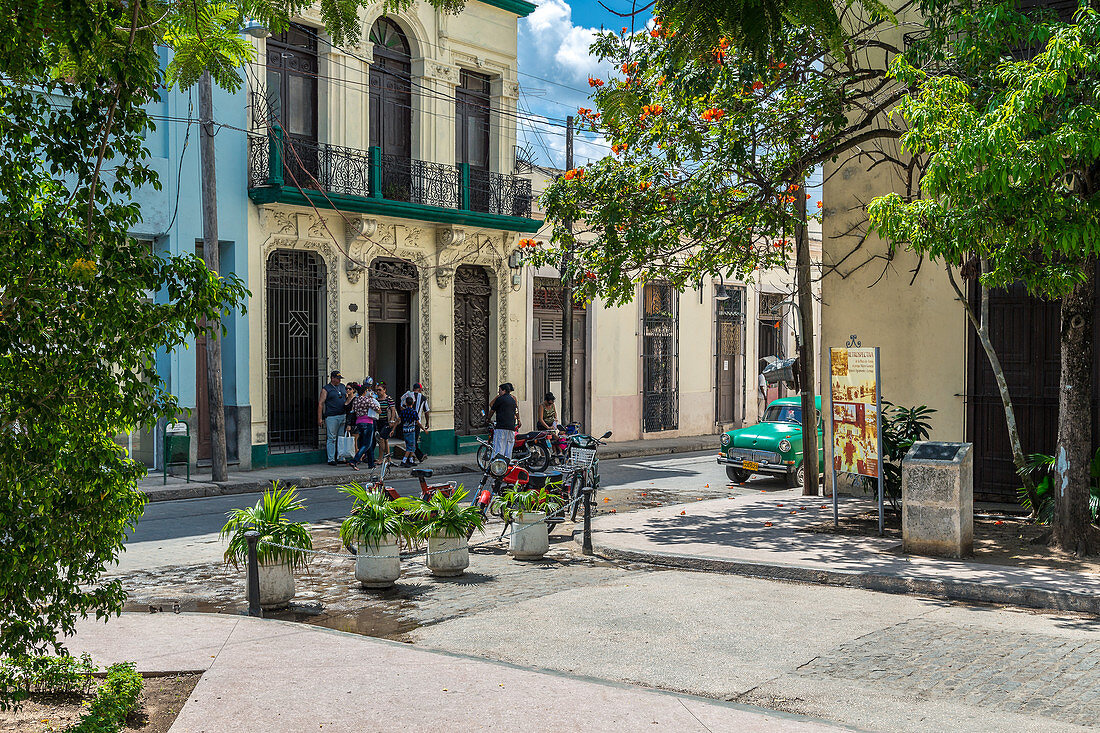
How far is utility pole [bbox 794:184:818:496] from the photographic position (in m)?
14.9

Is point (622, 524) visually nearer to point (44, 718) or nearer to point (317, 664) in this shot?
point (317, 664)

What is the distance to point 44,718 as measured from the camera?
5.17 m

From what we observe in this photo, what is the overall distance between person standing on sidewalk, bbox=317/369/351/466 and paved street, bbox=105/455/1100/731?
7981 mm

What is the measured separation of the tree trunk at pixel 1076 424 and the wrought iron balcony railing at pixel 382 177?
13.1 m

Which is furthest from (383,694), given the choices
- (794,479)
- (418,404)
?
(418,404)

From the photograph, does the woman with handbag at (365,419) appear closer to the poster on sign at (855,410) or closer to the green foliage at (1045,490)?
the poster on sign at (855,410)

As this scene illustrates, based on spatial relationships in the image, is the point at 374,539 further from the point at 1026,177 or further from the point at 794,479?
the point at 794,479

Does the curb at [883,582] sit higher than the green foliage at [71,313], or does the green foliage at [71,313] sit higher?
the green foliage at [71,313]

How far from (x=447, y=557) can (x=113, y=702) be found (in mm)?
4884

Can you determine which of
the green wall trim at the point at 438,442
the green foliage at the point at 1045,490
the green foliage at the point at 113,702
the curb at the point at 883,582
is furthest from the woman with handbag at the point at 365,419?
the green foliage at the point at 113,702

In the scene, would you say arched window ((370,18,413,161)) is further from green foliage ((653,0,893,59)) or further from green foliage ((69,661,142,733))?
green foliage ((69,661,142,733))

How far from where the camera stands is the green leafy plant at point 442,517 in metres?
9.78

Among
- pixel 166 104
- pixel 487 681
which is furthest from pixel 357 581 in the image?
pixel 166 104

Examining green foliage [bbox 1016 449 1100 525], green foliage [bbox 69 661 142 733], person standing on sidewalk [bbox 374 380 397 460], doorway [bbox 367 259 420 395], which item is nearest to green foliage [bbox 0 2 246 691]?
green foliage [bbox 69 661 142 733]
